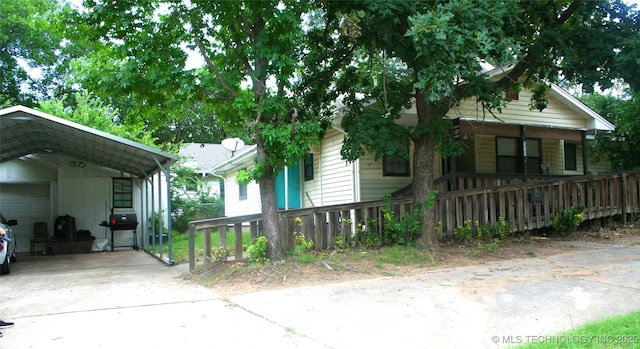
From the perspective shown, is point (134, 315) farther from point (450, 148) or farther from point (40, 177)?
point (40, 177)

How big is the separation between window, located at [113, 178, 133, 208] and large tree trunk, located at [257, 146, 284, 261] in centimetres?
960

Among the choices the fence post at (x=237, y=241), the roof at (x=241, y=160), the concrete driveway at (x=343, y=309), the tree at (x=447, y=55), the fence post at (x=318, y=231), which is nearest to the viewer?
the concrete driveway at (x=343, y=309)

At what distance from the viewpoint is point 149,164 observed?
13.6 m

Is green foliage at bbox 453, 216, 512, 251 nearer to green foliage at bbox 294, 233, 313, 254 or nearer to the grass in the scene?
green foliage at bbox 294, 233, 313, 254

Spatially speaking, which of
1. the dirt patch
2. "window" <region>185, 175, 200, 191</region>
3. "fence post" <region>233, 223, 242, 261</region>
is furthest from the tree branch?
"window" <region>185, 175, 200, 191</region>

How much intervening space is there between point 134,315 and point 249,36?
17.9ft

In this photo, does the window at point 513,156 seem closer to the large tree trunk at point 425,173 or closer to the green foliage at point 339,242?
the large tree trunk at point 425,173

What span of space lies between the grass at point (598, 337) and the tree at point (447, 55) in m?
4.32

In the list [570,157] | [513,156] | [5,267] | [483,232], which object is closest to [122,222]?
[5,267]

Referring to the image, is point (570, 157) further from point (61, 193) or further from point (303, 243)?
point (61, 193)

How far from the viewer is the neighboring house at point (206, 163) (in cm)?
2377

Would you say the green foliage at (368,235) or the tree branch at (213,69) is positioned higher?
the tree branch at (213,69)

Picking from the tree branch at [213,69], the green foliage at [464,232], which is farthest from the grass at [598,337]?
the tree branch at [213,69]

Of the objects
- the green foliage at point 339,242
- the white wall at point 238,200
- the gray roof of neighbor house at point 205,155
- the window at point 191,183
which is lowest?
the green foliage at point 339,242
